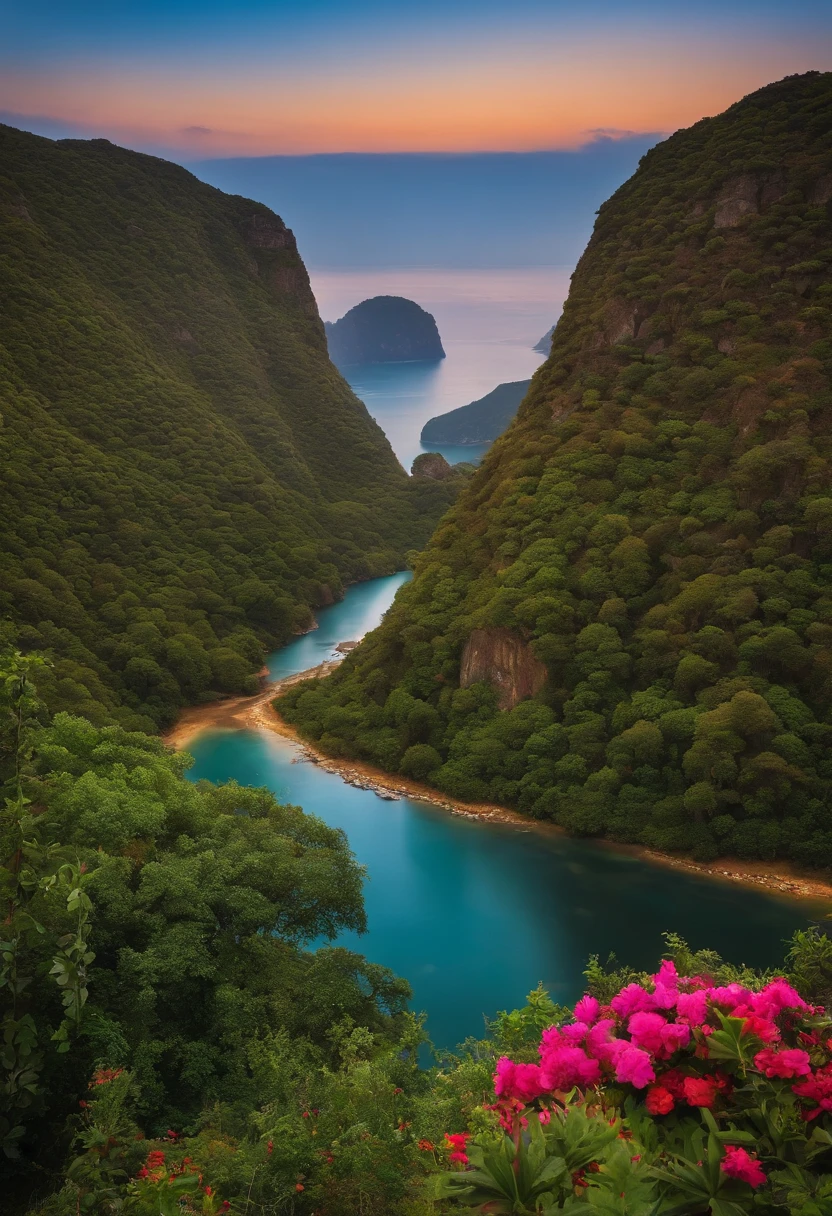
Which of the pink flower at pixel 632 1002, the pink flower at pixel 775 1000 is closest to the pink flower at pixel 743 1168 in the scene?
the pink flower at pixel 775 1000

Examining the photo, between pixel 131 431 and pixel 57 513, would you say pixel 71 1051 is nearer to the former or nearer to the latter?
pixel 57 513

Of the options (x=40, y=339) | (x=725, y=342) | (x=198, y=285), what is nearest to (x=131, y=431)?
(x=40, y=339)

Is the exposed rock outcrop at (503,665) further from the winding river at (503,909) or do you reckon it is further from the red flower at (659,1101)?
the red flower at (659,1101)

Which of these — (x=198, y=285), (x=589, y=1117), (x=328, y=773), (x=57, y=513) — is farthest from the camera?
(x=198, y=285)

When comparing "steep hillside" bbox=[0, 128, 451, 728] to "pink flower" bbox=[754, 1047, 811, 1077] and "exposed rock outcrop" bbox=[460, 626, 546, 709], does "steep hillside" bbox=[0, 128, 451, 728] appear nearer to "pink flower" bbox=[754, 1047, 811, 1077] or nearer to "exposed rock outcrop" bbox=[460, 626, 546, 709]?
"exposed rock outcrop" bbox=[460, 626, 546, 709]

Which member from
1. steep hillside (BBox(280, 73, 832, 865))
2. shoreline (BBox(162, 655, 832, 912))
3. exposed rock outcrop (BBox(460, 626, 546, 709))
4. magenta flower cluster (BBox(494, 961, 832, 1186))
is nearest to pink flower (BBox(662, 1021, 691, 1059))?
magenta flower cluster (BBox(494, 961, 832, 1186))

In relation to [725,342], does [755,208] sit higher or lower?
higher
